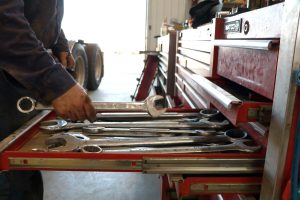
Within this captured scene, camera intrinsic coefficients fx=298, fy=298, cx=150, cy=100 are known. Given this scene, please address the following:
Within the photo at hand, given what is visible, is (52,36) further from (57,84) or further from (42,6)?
(57,84)

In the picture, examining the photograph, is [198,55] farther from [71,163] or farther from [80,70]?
[80,70]

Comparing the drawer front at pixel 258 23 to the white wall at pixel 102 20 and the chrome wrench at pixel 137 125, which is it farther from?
the white wall at pixel 102 20

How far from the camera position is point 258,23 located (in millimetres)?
841

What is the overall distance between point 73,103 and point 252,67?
532mm

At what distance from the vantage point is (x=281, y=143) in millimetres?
667

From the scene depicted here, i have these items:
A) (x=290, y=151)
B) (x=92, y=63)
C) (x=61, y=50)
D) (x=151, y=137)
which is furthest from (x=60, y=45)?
(x=92, y=63)

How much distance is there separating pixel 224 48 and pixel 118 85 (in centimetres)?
403

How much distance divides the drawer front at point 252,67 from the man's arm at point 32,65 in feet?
1.57

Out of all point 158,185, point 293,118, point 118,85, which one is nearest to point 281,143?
point 293,118

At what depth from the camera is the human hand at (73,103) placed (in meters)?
0.80

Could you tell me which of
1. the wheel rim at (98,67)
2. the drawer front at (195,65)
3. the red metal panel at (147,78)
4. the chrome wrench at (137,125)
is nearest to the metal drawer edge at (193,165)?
the chrome wrench at (137,125)

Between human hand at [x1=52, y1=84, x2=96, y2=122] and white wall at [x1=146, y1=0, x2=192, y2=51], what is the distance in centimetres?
529

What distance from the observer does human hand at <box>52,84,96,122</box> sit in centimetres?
80

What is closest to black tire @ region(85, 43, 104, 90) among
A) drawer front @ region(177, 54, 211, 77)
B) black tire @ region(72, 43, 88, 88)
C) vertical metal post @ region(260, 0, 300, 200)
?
black tire @ region(72, 43, 88, 88)
